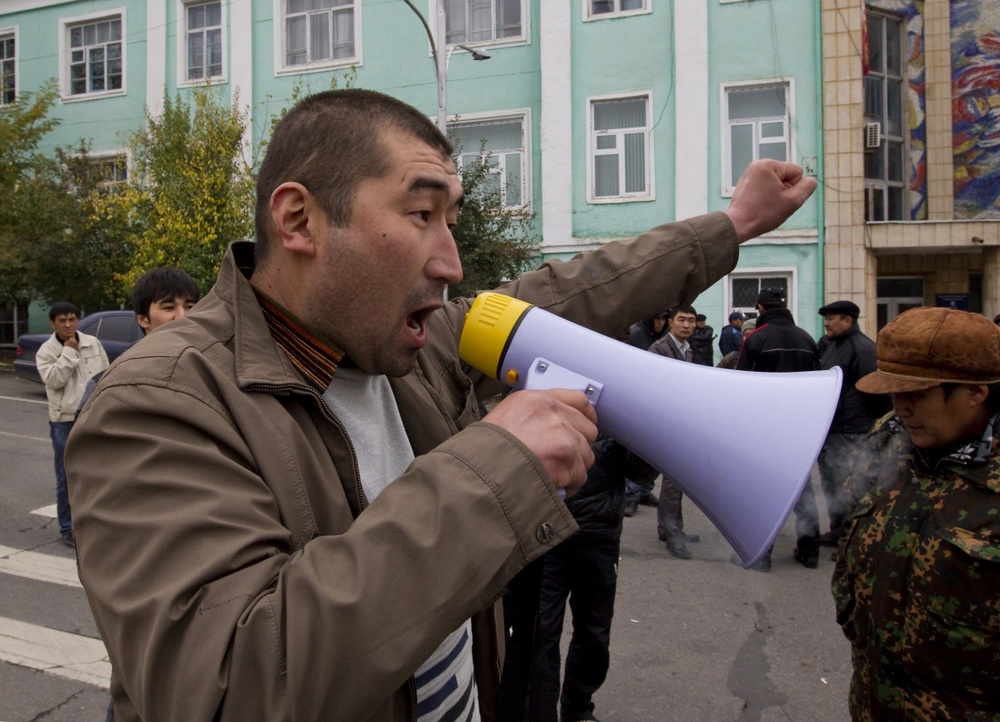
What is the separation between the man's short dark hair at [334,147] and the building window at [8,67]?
70.5 ft

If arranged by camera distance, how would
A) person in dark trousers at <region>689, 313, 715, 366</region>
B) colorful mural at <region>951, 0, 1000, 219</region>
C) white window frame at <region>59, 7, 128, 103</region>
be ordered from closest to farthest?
1. person in dark trousers at <region>689, 313, 715, 366</region>
2. colorful mural at <region>951, 0, 1000, 219</region>
3. white window frame at <region>59, 7, 128, 103</region>

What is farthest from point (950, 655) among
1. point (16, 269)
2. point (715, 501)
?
point (16, 269)

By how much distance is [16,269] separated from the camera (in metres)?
15.3

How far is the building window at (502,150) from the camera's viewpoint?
14086mm

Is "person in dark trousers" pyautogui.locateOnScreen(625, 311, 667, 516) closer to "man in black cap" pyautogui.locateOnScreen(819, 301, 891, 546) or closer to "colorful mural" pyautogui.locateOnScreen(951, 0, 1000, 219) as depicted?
"man in black cap" pyautogui.locateOnScreen(819, 301, 891, 546)

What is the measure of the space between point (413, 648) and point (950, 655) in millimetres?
1595

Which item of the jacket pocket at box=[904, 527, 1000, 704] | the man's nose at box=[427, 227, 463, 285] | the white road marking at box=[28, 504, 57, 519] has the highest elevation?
the man's nose at box=[427, 227, 463, 285]

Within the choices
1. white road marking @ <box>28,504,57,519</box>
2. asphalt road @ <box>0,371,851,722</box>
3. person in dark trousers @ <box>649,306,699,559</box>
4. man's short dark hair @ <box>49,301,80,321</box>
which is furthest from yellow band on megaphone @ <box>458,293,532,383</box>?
white road marking @ <box>28,504,57,519</box>

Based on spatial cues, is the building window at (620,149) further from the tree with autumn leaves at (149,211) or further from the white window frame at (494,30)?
the white window frame at (494,30)

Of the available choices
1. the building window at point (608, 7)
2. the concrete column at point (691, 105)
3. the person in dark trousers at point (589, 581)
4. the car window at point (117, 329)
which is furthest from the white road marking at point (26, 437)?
the building window at point (608, 7)

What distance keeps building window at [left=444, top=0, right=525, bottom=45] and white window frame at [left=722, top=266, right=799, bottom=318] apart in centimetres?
585

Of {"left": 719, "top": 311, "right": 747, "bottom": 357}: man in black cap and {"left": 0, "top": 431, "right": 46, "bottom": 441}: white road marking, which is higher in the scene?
{"left": 719, "top": 311, "right": 747, "bottom": 357}: man in black cap

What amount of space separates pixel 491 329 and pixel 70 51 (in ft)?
67.5

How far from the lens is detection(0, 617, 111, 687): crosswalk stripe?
3582mm
